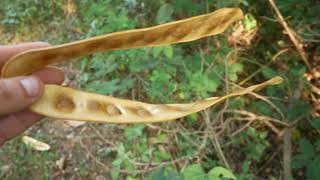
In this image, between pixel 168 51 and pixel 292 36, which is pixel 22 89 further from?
pixel 292 36

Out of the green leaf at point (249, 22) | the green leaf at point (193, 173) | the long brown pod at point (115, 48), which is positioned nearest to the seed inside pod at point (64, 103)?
the long brown pod at point (115, 48)

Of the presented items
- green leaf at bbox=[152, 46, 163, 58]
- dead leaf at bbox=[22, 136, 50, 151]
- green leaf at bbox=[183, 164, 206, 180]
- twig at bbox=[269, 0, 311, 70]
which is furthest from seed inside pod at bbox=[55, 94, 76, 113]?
dead leaf at bbox=[22, 136, 50, 151]

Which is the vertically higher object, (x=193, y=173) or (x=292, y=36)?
(x=292, y=36)

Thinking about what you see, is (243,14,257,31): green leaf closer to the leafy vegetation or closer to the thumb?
the leafy vegetation

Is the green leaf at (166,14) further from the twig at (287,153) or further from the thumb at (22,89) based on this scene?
the thumb at (22,89)

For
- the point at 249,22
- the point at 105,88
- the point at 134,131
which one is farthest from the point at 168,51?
the point at 249,22
